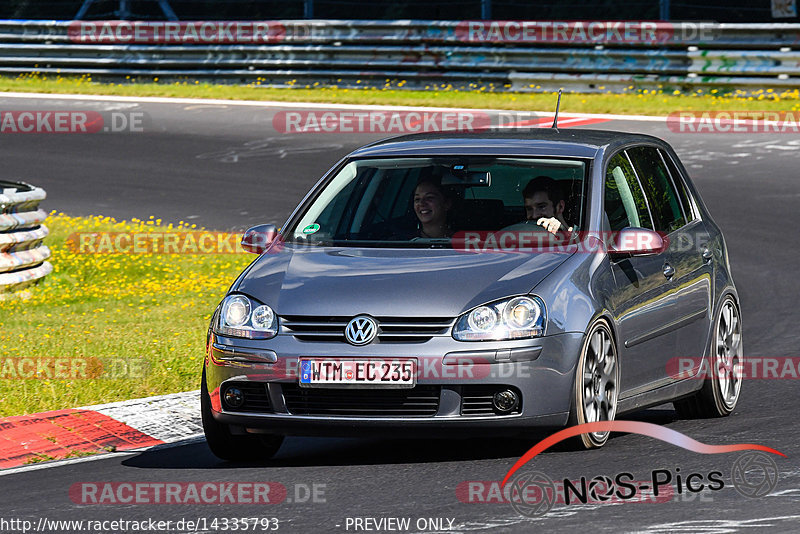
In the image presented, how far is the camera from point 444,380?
6.89m

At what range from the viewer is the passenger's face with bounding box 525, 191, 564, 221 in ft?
26.4

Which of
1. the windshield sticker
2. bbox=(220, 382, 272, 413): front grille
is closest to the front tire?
bbox=(220, 382, 272, 413): front grille

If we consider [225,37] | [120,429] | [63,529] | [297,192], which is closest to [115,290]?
[297,192]

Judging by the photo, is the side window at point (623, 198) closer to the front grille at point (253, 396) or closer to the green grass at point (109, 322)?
the front grille at point (253, 396)

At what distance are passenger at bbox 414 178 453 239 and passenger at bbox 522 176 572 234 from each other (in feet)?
1.36

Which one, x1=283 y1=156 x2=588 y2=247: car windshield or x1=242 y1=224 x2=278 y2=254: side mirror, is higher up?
x1=283 y1=156 x2=588 y2=247: car windshield

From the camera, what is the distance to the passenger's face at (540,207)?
8.05 meters

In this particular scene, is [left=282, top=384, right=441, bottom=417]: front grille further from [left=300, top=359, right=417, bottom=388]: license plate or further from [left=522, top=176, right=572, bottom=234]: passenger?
[left=522, top=176, right=572, bottom=234]: passenger

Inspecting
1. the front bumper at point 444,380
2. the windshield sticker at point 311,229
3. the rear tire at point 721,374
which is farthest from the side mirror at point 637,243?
the windshield sticker at point 311,229

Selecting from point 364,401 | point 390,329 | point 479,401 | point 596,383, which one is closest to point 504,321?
point 479,401

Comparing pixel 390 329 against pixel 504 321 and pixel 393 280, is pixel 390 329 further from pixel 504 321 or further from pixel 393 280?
pixel 504 321

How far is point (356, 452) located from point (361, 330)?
954 mm

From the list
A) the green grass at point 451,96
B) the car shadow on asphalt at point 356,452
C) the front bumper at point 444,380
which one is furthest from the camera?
the green grass at point 451,96

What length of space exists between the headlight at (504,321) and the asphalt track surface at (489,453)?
49cm
